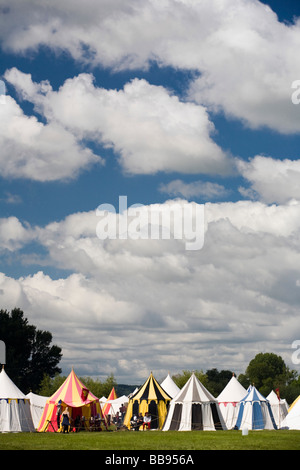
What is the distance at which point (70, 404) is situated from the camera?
42.5 meters

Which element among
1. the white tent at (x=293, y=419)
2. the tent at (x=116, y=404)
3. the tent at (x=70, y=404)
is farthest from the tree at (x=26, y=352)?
the white tent at (x=293, y=419)

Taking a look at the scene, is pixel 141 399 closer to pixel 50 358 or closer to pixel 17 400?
pixel 17 400

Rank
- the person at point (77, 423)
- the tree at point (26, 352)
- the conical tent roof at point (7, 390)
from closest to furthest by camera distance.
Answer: the conical tent roof at point (7, 390) < the person at point (77, 423) < the tree at point (26, 352)

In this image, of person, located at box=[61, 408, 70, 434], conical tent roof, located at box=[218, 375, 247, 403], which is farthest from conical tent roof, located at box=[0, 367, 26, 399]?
conical tent roof, located at box=[218, 375, 247, 403]

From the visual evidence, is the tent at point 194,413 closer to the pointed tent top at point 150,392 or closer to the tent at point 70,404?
the pointed tent top at point 150,392

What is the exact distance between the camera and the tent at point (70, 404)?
42.6 meters

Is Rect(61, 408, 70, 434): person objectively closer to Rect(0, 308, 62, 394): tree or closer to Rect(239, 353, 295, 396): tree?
Rect(0, 308, 62, 394): tree

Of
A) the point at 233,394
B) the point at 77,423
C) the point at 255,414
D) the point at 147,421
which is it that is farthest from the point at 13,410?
the point at 233,394

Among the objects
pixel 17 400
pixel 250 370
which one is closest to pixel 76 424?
pixel 17 400

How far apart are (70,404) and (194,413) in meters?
9.04

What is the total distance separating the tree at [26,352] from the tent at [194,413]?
142ft

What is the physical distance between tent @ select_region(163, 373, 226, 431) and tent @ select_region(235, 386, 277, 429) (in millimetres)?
3542

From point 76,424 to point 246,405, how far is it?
12853 mm
